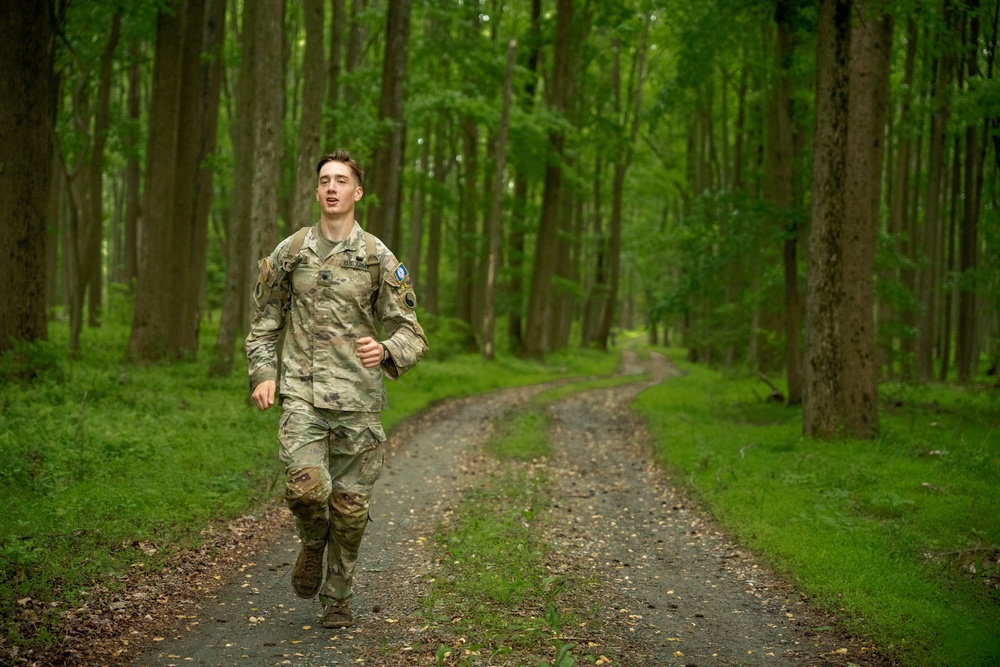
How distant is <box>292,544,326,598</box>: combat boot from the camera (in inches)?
198

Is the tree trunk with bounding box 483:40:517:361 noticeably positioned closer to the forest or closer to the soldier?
the forest

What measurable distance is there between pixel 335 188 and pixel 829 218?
8921 mm

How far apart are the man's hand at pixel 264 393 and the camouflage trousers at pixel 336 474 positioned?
0.49ft

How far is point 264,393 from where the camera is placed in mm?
4684

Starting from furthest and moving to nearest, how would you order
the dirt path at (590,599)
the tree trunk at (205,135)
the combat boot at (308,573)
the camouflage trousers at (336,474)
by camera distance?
the tree trunk at (205,135) < the combat boot at (308,573) < the camouflage trousers at (336,474) < the dirt path at (590,599)

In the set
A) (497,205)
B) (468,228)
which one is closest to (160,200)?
(497,205)

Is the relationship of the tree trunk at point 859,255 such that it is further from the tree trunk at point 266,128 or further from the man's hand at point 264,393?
the man's hand at point 264,393

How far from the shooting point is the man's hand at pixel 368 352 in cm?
479

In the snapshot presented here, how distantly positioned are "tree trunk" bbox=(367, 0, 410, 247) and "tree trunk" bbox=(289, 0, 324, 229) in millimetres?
3371

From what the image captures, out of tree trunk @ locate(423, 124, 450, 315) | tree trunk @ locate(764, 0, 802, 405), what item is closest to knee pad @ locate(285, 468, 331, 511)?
tree trunk @ locate(764, 0, 802, 405)

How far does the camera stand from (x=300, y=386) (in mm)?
4832

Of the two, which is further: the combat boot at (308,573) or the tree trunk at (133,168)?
the tree trunk at (133,168)

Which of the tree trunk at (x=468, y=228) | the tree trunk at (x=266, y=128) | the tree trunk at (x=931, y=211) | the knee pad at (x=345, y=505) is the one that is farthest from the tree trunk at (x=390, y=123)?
the knee pad at (x=345, y=505)

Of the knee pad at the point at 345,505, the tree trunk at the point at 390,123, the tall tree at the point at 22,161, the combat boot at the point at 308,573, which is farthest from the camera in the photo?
the tree trunk at the point at 390,123
